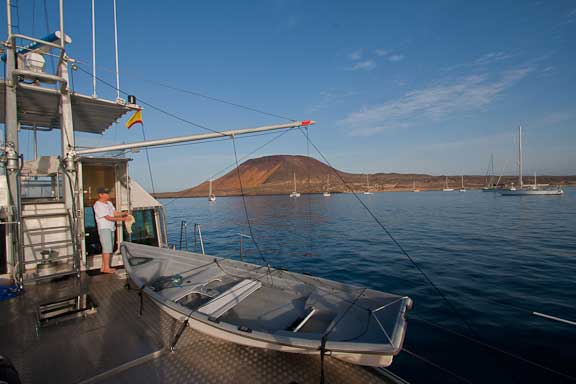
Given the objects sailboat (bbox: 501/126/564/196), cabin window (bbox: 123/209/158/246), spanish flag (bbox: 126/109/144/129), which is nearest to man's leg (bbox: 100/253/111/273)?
cabin window (bbox: 123/209/158/246)

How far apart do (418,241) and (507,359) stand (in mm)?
12219

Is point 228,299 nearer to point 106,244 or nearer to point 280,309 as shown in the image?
point 280,309

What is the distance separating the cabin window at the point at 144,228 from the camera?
843cm

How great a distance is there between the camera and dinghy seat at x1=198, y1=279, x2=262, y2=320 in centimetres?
367

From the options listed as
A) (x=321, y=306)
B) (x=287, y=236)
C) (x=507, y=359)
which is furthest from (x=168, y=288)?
(x=287, y=236)

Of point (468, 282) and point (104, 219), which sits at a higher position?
point (104, 219)

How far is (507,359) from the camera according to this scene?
4781 millimetres

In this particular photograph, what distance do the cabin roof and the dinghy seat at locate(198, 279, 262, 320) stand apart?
21.5 ft

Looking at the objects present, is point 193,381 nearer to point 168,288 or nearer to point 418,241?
point 168,288

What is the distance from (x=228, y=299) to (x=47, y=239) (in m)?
5.80

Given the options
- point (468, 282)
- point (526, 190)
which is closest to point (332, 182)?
point (526, 190)

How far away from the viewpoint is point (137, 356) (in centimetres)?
344

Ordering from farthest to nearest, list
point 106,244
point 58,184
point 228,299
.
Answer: point 58,184
point 106,244
point 228,299

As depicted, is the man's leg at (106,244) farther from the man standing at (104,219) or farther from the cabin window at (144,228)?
the cabin window at (144,228)
